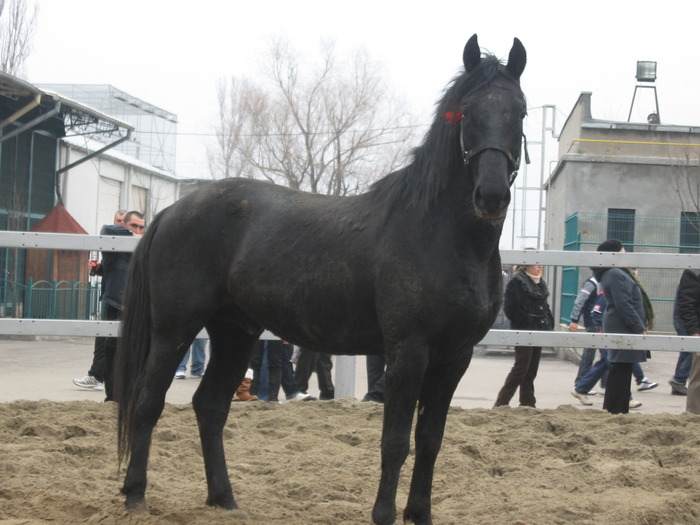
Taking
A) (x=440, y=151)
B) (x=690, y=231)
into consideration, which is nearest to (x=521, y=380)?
(x=440, y=151)

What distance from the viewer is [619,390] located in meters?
7.20

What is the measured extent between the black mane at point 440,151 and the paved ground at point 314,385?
17.3 feet

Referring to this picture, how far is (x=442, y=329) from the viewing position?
347cm

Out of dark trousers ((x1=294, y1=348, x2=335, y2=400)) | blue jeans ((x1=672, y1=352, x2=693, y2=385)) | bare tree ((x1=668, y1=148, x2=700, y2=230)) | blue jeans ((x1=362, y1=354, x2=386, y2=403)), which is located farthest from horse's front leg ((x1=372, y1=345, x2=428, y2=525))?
bare tree ((x1=668, y1=148, x2=700, y2=230))

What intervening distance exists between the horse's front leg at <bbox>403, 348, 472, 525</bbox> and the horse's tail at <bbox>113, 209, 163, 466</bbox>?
1586mm

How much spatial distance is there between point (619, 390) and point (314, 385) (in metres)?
4.86

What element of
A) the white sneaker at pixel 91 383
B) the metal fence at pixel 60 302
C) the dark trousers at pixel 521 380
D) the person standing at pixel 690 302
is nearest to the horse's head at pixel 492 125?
the dark trousers at pixel 521 380

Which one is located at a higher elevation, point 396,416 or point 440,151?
point 440,151

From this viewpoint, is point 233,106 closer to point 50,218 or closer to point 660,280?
point 50,218

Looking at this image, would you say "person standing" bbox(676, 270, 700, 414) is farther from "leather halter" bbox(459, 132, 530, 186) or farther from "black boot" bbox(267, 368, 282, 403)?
"leather halter" bbox(459, 132, 530, 186)

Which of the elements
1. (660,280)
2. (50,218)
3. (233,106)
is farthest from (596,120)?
(233,106)

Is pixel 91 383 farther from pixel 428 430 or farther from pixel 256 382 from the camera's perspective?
pixel 428 430

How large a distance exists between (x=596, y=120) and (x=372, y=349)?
2136 cm

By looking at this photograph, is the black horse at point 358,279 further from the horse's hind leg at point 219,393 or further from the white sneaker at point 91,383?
the white sneaker at point 91,383
